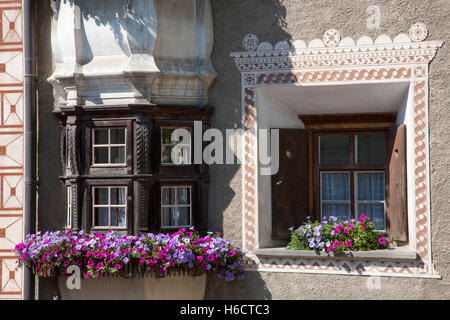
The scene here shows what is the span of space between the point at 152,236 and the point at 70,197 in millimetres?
1387

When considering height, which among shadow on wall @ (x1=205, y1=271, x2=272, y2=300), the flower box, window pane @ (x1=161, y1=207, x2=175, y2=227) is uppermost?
window pane @ (x1=161, y1=207, x2=175, y2=227)

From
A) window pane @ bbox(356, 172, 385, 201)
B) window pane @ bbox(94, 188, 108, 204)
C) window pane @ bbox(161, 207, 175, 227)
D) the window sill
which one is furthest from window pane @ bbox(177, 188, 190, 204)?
window pane @ bbox(356, 172, 385, 201)

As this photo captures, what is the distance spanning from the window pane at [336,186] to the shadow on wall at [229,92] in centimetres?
143

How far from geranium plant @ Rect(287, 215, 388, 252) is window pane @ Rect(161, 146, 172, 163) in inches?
75.9

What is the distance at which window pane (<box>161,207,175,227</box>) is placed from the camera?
8.89 meters

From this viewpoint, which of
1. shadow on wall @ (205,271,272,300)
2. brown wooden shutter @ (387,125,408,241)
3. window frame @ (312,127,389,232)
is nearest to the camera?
brown wooden shutter @ (387,125,408,241)

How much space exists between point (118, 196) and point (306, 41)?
3164 millimetres

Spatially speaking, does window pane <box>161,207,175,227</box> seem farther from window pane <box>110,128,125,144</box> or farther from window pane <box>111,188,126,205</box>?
window pane <box>110,128,125,144</box>

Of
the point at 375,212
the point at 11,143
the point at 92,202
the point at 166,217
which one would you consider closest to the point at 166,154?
the point at 166,217

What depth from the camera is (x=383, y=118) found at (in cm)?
938

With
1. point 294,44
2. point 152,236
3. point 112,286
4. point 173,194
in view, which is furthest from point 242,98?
point 112,286

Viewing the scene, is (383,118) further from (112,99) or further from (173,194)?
(112,99)

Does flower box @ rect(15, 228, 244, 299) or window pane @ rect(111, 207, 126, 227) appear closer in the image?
flower box @ rect(15, 228, 244, 299)

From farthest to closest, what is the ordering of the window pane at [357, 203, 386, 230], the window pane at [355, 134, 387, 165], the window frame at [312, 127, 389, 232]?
the window pane at [355, 134, 387, 165] < the window frame at [312, 127, 389, 232] < the window pane at [357, 203, 386, 230]
